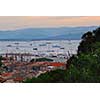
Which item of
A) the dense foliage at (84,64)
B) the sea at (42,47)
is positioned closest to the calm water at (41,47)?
the sea at (42,47)

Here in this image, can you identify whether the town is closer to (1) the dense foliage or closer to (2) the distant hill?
(1) the dense foliage

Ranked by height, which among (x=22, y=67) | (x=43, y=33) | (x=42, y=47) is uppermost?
(x=43, y=33)

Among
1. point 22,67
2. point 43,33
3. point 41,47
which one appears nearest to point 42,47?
point 41,47

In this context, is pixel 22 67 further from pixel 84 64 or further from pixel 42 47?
pixel 84 64

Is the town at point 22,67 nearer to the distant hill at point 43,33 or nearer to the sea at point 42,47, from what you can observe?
the sea at point 42,47
